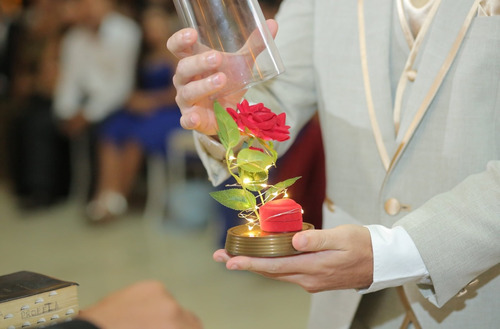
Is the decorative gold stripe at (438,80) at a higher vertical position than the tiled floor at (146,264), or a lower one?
higher

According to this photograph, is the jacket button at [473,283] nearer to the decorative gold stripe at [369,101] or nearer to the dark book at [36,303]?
the decorative gold stripe at [369,101]

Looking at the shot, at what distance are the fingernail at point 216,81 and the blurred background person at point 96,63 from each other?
12.3 ft

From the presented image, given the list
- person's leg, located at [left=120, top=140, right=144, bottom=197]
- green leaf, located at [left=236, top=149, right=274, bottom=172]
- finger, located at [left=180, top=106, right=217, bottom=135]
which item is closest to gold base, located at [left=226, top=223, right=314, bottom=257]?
green leaf, located at [left=236, top=149, right=274, bottom=172]

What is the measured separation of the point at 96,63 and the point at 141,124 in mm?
624

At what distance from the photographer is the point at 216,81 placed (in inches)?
37.3

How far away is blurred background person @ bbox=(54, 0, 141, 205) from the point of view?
4.59 meters

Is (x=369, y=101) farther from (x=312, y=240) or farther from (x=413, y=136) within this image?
(x=312, y=240)

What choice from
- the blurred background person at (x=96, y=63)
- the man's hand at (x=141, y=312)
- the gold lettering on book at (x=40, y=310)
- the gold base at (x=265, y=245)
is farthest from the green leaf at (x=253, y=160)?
the blurred background person at (x=96, y=63)

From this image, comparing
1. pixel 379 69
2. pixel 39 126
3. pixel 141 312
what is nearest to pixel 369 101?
pixel 379 69

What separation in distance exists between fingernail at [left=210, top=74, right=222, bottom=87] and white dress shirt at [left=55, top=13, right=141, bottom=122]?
3749 mm

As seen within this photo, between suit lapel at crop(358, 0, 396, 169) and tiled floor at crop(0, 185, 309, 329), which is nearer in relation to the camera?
suit lapel at crop(358, 0, 396, 169)

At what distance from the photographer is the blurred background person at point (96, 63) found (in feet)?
15.0

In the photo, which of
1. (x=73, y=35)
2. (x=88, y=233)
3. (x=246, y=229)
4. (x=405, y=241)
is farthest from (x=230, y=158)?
(x=73, y=35)

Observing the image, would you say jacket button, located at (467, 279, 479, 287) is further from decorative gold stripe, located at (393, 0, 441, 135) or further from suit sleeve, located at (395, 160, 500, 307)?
decorative gold stripe, located at (393, 0, 441, 135)
